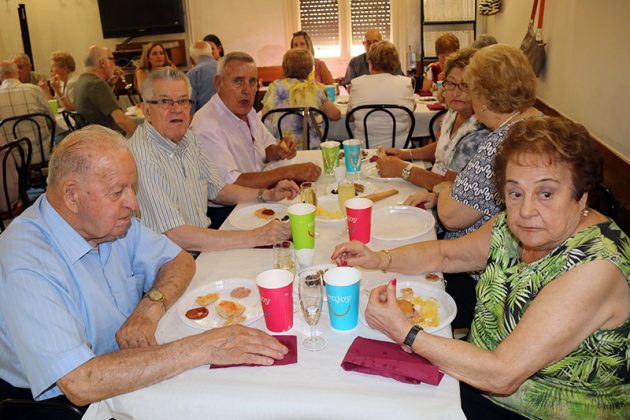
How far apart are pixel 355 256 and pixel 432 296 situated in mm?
279

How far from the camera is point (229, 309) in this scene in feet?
4.97

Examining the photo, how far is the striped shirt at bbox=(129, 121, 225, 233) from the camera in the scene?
211 cm

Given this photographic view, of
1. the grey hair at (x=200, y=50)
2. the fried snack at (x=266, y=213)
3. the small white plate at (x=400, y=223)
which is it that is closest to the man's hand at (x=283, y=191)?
the fried snack at (x=266, y=213)

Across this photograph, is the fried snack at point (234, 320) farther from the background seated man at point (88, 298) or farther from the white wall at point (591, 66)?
the white wall at point (591, 66)

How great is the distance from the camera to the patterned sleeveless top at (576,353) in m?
1.27

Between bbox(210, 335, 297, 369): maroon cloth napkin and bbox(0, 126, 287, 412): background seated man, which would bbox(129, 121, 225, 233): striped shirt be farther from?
bbox(210, 335, 297, 369): maroon cloth napkin

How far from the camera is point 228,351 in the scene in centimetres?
129

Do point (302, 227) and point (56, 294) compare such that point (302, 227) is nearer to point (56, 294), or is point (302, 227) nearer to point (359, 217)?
point (359, 217)

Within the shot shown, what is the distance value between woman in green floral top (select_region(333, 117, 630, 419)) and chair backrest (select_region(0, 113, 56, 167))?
15.3ft

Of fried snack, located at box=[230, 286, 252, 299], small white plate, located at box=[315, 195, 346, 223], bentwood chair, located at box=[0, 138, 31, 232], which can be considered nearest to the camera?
fried snack, located at box=[230, 286, 252, 299]

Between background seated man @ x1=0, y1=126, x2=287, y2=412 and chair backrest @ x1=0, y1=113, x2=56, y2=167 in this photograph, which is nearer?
background seated man @ x1=0, y1=126, x2=287, y2=412

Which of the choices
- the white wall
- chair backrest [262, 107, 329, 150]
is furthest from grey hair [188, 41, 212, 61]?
the white wall

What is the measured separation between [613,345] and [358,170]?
5.46 feet

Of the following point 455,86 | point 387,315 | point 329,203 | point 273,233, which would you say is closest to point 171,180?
point 273,233
